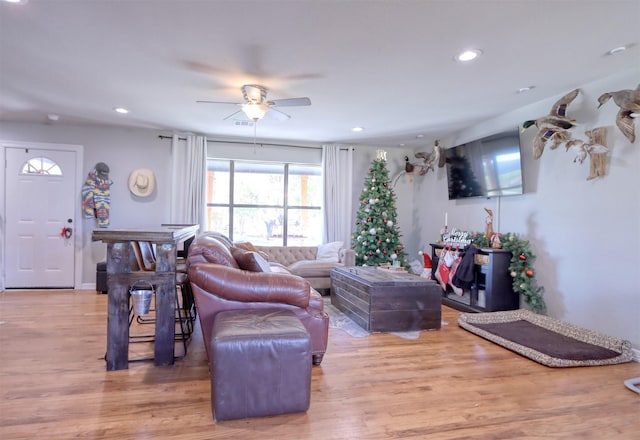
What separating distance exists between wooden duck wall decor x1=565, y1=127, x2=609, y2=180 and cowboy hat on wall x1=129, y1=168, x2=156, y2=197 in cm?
569

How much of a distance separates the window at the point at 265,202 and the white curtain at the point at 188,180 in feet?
0.97

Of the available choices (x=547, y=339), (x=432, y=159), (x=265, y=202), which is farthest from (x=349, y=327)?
(x=432, y=159)

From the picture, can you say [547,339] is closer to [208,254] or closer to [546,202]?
[546,202]

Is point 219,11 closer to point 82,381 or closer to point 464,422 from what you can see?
point 82,381

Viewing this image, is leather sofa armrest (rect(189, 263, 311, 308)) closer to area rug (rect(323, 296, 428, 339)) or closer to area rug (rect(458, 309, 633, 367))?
area rug (rect(323, 296, 428, 339))

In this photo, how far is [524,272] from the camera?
13.0 feet

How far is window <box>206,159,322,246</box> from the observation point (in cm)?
609

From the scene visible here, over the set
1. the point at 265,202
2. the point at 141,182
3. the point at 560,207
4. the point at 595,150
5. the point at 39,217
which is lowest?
the point at 39,217

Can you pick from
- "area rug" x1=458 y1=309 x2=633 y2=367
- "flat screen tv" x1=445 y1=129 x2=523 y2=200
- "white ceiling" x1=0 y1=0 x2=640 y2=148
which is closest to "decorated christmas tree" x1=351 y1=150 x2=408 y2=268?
"flat screen tv" x1=445 y1=129 x2=523 y2=200

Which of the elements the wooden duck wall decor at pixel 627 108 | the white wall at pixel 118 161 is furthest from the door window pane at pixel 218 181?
the wooden duck wall decor at pixel 627 108

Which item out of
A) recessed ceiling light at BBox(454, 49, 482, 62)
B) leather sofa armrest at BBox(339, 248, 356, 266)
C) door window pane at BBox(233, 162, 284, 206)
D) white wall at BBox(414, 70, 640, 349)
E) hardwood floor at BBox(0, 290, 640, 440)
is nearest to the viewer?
hardwood floor at BBox(0, 290, 640, 440)

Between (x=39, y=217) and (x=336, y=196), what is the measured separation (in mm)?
4713

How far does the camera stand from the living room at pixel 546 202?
3115 millimetres

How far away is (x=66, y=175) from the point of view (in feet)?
17.5
